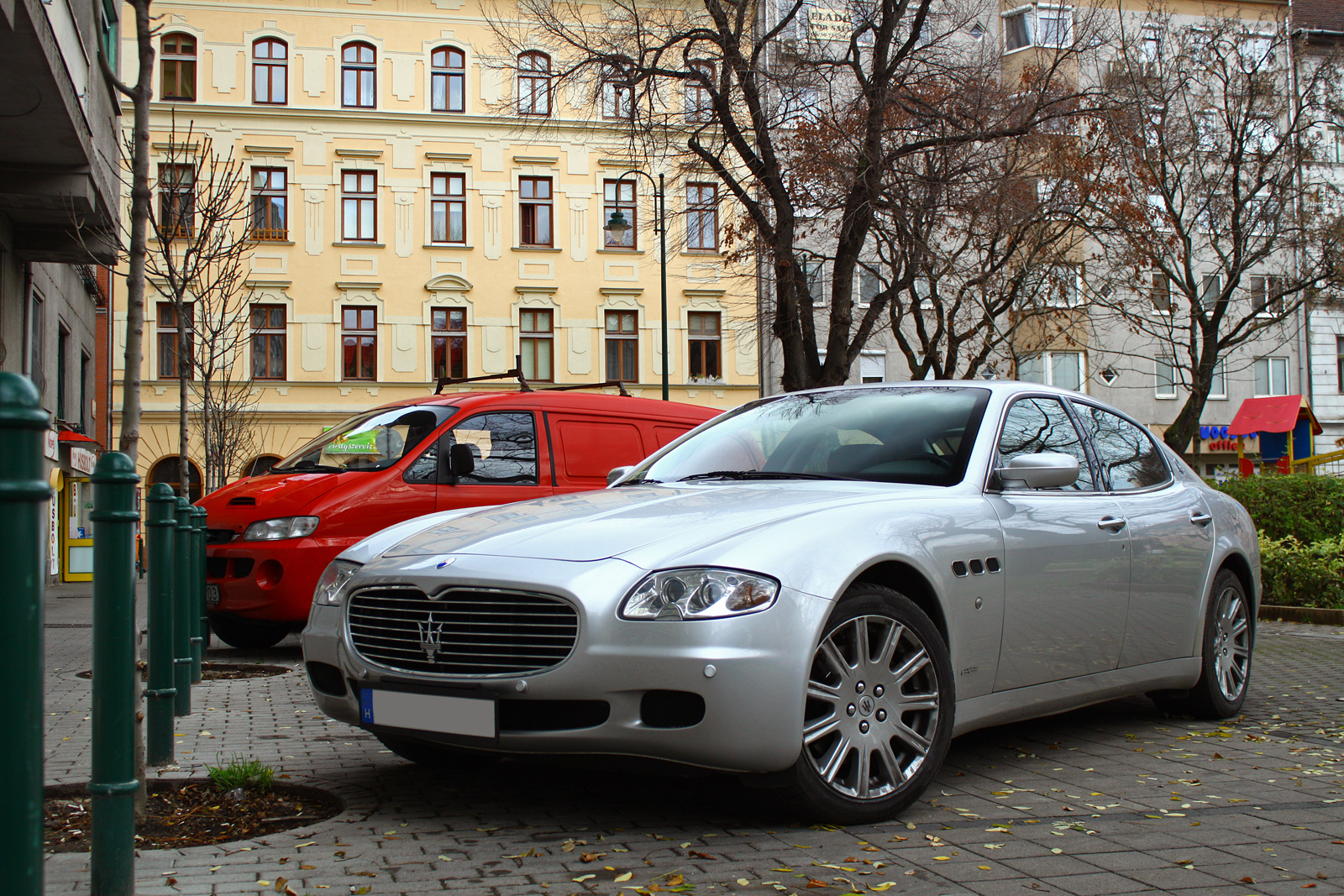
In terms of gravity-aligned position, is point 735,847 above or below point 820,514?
below

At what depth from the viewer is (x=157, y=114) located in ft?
117

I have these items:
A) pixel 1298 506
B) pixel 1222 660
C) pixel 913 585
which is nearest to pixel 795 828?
pixel 913 585

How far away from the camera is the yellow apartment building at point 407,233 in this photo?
35.8m

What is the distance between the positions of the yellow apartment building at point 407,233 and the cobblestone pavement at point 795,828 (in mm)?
30167

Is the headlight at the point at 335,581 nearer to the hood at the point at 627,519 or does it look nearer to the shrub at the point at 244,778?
the hood at the point at 627,519

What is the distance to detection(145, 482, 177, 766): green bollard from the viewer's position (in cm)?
488

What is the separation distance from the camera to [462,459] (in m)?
9.73

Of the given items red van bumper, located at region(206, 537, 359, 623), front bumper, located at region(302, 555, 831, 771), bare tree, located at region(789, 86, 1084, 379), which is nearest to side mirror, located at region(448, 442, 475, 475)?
red van bumper, located at region(206, 537, 359, 623)

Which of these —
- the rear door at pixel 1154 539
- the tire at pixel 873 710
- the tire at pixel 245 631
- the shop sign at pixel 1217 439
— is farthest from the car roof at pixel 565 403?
the shop sign at pixel 1217 439

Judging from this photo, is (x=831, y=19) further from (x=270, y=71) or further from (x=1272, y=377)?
(x=1272, y=377)

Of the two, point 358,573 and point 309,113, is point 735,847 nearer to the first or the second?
point 358,573

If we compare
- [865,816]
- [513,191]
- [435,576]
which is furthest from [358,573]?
[513,191]

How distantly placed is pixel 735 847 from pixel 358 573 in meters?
1.60

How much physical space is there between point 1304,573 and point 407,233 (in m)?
28.6
